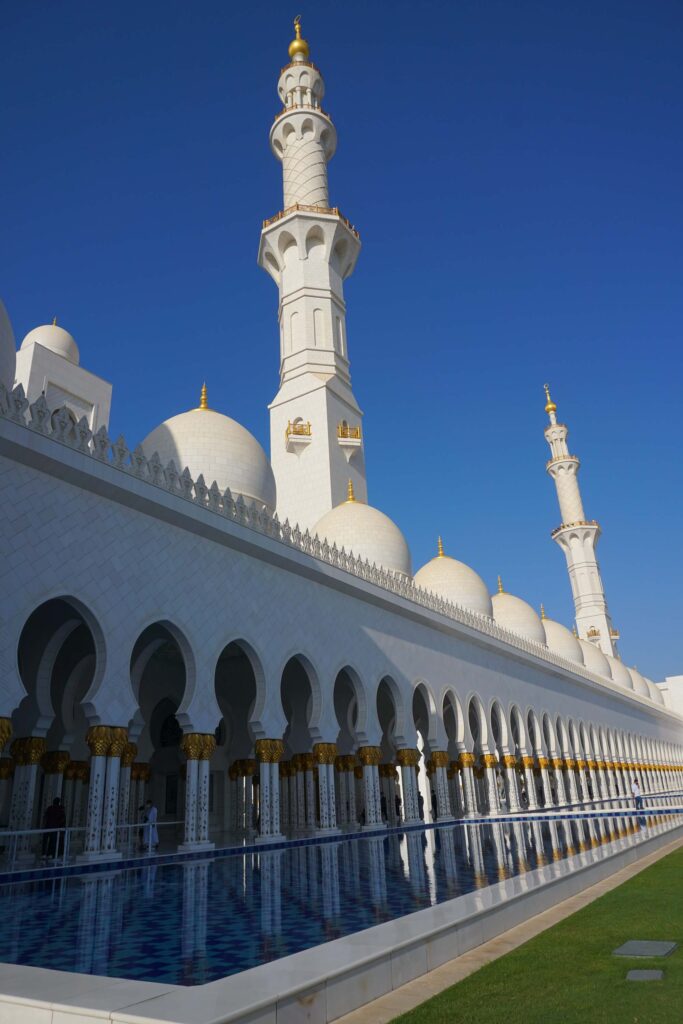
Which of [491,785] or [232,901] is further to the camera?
[491,785]

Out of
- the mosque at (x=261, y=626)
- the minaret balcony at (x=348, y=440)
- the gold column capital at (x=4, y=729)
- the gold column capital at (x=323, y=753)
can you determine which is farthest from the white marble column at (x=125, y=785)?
the minaret balcony at (x=348, y=440)

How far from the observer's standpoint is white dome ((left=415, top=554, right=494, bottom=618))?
2097 cm

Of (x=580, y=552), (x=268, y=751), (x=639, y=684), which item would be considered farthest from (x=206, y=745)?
(x=639, y=684)

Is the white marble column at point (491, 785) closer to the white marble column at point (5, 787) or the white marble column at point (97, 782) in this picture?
the white marble column at point (5, 787)

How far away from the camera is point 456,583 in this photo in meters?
21.2

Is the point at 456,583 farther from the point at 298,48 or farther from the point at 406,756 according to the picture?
the point at 298,48

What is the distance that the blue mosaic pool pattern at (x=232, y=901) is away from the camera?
380cm

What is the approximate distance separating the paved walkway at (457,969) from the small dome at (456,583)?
15072 millimetres

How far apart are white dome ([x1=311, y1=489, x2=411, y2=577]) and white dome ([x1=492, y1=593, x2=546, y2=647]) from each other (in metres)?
7.91

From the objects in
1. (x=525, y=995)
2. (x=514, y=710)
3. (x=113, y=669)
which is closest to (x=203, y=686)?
(x=113, y=669)

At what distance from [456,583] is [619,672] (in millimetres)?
18289

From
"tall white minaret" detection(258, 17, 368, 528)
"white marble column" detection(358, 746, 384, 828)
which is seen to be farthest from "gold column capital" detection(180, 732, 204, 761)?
"tall white minaret" detection(258, 17, 368, 528)

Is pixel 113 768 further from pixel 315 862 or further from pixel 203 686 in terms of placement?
pixel 315 862

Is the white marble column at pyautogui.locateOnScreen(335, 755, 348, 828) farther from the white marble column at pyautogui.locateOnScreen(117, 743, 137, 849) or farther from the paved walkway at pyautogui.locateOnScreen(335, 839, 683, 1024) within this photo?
the paved walkway at pyautogui.locateOnScreen(335, 839, 683, 1024)
